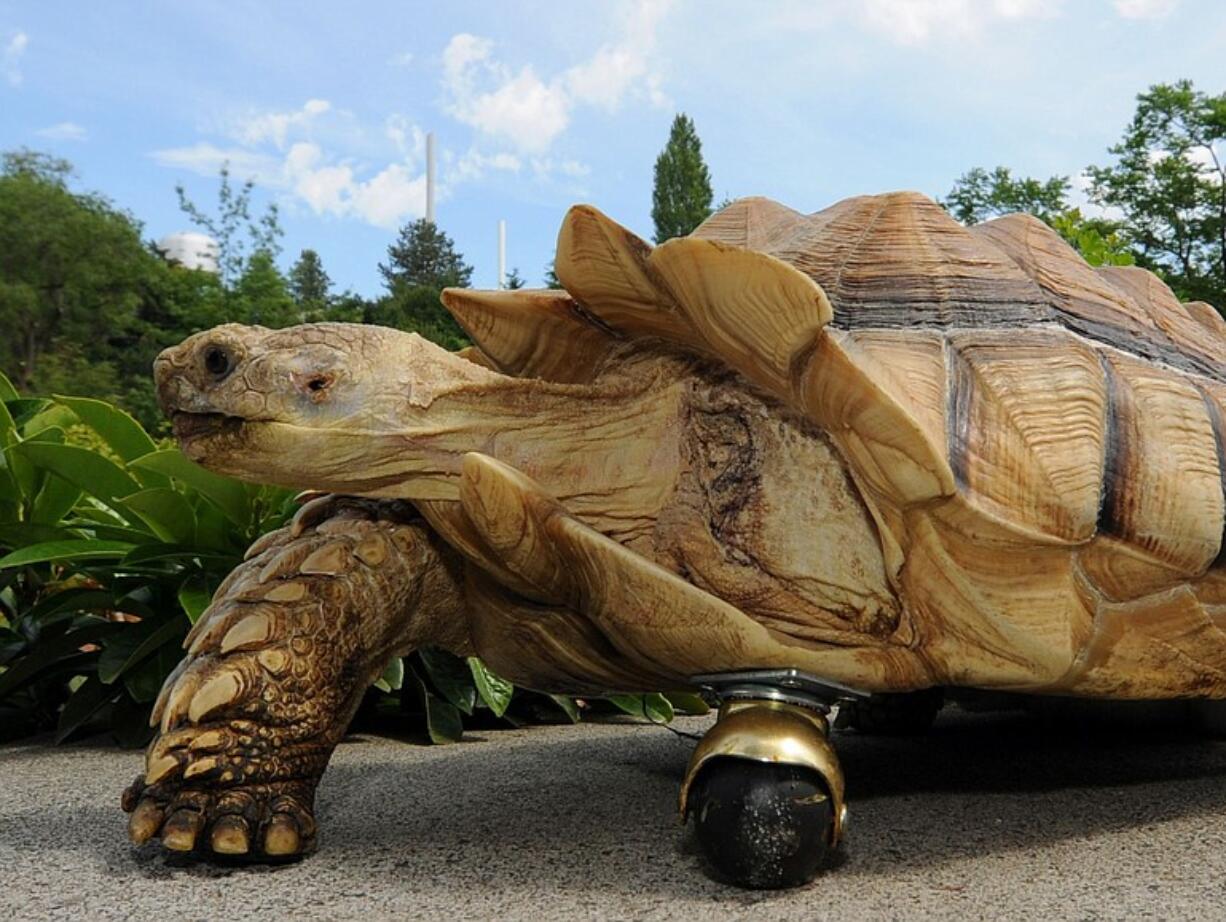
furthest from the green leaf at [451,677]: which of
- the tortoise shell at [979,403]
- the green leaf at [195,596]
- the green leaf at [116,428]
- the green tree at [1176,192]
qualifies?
the green tree at [1176,192]

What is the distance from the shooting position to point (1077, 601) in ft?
4.76

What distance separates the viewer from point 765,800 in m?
1.29

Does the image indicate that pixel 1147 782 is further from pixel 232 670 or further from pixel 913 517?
pixel 232 670

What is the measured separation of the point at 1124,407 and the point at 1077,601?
287 millimetres

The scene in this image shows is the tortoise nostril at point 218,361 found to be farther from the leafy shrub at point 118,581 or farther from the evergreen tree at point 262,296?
the evergreen tree at point 262,296

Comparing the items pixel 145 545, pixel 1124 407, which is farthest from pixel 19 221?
pixel 1124 407

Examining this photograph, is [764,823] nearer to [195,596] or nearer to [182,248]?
[195,596]

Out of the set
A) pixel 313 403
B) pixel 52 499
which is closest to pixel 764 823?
pixel 313 403

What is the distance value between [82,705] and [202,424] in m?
1.54

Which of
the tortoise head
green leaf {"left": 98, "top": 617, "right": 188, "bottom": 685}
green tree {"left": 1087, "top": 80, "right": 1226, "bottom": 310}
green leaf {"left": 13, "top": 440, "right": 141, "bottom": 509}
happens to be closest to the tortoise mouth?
the tortoise head

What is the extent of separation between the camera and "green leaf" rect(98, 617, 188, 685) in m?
2.43

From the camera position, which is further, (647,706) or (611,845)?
(647,706)

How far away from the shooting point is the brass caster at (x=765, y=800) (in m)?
1.28

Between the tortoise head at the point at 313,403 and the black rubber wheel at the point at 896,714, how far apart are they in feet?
5.08
